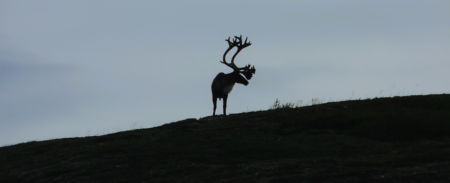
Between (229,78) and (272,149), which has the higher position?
(229,78)

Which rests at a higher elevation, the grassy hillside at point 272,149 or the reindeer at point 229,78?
the reindeer at point 229,78

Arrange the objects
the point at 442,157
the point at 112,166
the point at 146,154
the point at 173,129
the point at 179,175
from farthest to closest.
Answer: the point at 173,129 < the point at 146,154 < the point at 112,166 < the point at 179,175 < the point at 442,157

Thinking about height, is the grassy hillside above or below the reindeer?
below

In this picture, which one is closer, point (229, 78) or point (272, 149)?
point (272, 149)

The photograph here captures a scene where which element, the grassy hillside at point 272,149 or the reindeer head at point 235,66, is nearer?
the grassy hillside at point 272,149

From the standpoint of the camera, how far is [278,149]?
19062 mm

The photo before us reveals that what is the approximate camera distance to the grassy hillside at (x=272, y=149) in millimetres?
14477

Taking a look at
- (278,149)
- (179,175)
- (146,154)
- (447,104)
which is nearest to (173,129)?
(146,154)

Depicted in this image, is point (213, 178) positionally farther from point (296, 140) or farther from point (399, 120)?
point (399, 120)

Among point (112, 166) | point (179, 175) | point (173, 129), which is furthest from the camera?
point (173, 129)

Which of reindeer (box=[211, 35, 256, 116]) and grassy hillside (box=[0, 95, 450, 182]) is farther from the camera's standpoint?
reindeer (box=[211, 35, 256, 116])

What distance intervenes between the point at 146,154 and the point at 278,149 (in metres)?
4.33

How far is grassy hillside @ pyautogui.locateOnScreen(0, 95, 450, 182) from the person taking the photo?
1448 cm

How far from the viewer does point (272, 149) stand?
19156 millimetres
